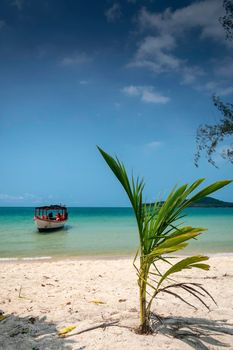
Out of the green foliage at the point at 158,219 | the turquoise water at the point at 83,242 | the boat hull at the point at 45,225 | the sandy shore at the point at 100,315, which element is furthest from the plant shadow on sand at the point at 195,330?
the boat hull at the point at 45,225

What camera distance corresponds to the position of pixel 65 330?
3.60m

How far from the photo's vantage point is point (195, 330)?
354cm

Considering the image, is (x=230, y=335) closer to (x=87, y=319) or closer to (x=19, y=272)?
(x=87, y=319)

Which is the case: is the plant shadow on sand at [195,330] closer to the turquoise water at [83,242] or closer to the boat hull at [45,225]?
the turquoise water at [83,242]

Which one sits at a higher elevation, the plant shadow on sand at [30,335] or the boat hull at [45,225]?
the plant shadow on sand at [30,335]

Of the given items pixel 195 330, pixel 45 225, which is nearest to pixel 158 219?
pixel 195 330

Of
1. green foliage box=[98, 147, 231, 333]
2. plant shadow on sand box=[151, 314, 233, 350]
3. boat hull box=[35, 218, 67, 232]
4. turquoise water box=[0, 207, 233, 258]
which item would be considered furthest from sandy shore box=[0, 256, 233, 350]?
boat hull box=[35, 218, 67, 232]

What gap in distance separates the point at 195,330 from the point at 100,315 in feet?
4.28

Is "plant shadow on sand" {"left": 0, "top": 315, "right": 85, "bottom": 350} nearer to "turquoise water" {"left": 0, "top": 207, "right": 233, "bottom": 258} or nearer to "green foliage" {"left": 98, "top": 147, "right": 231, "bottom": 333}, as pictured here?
"green foliage" {"left": 98, "top": 147, "right": 231, "bottom": 333}

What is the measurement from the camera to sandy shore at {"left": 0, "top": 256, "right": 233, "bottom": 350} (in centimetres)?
324

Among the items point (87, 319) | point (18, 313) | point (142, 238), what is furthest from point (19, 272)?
point (142, 238)

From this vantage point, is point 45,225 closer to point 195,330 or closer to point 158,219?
point 195,330

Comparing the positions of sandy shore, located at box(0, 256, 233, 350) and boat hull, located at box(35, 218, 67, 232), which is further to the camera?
boat hull, located at box(35, 218, 67, 232)

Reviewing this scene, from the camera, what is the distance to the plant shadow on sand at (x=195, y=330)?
3201mm
